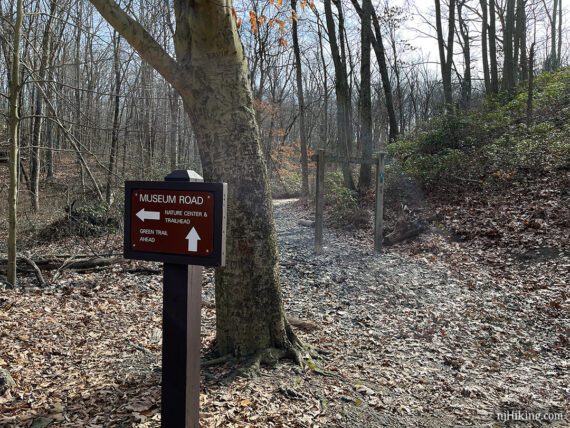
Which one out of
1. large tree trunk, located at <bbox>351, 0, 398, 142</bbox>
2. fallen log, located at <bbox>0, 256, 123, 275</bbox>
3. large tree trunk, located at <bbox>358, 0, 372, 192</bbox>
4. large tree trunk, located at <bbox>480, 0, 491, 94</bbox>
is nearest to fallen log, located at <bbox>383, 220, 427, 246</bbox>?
large tree trunk, located at <bbox>358, 0, 372, 192</bbox>

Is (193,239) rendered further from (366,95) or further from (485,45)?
(485,45)

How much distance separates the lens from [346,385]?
3570 millimetres

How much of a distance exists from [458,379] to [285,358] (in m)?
1.66

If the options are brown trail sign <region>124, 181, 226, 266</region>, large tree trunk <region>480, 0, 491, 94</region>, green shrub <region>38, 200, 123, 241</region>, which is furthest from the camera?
large tree trunk <region>480, 0, 491, 94</region>

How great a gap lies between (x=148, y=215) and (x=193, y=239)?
0.29 m

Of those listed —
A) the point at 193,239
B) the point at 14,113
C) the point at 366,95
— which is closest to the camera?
the point at 193,239

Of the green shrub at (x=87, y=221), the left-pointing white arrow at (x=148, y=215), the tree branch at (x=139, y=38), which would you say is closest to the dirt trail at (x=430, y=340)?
the left-pointing white arrow at (x=148, y=215)

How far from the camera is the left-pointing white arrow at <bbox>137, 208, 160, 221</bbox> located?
7.20 feet

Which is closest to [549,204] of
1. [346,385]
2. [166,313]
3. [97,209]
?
[346,385]

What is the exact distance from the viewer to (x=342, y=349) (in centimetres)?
446

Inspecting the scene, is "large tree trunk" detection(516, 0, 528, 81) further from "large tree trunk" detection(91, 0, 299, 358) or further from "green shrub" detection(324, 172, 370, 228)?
"large tree trunk" detection(91, 0, 299, 358)

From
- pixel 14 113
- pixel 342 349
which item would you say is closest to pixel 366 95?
pixel 14 113

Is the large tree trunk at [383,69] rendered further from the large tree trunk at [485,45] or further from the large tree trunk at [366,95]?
the large tree trunk at [485,45]

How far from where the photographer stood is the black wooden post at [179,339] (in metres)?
2.19
